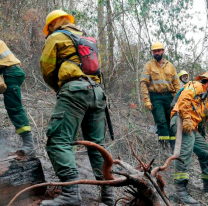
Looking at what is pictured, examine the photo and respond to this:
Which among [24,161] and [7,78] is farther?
[7,78]

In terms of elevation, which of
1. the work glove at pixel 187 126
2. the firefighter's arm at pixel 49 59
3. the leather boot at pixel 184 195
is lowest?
the leather boot at pixel 184 195

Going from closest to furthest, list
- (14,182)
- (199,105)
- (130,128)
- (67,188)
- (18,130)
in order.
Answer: (67,188) < (14,182) < (18,130) < (199,105) < (130,128)

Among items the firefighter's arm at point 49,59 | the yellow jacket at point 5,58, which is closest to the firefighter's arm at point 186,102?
the firefighter's arm at point 49,59

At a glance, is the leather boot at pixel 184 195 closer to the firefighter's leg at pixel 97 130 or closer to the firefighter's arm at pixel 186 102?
the firefighter's arm at pixel 186 102

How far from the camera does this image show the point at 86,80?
291cm

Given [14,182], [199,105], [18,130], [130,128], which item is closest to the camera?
[14,182]

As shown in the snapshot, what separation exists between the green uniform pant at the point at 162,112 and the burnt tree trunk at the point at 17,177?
3246mm

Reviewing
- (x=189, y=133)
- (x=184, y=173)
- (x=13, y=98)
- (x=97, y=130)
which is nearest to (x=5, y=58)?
(x=13, y=98)

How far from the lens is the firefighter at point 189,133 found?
3.96 meters

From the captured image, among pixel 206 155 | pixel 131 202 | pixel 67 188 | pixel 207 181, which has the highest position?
pixel 131 202

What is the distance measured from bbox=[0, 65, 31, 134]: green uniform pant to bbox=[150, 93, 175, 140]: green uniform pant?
9.46 ft

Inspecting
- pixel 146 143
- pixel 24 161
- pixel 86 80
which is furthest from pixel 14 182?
pixel 146 143

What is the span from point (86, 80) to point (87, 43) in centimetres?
39

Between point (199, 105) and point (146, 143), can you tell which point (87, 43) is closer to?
point (199, 105)
